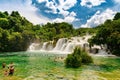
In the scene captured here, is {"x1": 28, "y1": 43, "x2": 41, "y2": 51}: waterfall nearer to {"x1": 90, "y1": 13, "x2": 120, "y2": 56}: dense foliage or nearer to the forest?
the forest

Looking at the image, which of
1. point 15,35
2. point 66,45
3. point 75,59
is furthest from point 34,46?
point 75,59

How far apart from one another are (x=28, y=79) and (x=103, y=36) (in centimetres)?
4175

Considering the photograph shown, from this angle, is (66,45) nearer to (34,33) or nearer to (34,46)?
(34,46)

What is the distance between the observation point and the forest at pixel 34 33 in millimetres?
66312

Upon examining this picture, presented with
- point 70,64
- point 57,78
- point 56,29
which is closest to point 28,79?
point 57,78

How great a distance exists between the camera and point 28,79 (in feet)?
96.0

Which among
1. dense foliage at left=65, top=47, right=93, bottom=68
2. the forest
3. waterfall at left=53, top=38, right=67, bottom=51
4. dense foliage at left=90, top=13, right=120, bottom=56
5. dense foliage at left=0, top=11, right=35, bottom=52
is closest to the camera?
dense foliage at left=65, top=47, right=93, bottom=68

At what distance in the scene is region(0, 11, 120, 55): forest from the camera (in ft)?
218

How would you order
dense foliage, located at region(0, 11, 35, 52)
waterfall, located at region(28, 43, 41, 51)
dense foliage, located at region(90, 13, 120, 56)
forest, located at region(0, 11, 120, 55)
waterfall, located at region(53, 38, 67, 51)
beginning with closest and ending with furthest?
dense foliage, located at region(90, 13, 120, 56), forest, located at region(0, 11, 120, 55), waterfall, located at region(53, 38, 67, 51), dense foliage, located at region(0, 11, 35, 52), waterfall, located at region(28, 43, 41, 51)

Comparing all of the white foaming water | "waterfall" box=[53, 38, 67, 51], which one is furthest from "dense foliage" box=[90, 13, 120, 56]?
"waterfall" box=[53, 38, 67, 51]

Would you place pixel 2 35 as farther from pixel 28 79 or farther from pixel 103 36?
pixel 28 79

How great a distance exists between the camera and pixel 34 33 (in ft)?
354

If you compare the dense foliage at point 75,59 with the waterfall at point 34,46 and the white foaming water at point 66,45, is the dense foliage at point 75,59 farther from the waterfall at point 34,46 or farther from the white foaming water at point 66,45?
Answer: the waterfall at point 34,46

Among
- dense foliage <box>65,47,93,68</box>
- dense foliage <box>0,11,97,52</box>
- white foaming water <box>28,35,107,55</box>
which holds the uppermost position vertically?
dense foliage <box>0,11,97,52</box>
